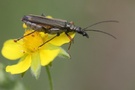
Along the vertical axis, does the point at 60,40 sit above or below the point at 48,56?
above

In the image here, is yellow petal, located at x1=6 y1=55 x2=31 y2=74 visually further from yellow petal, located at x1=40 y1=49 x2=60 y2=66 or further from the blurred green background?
the blurred green background

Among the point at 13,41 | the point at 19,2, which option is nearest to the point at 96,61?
the point at 19,2

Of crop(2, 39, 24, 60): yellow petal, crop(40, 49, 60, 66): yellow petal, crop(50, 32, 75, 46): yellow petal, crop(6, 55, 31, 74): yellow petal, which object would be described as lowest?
crop(6, 55, 31, 74): yellow petal

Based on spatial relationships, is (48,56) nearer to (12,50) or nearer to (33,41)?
(33,41)

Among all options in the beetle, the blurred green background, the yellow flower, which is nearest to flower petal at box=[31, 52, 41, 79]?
the yellow flower

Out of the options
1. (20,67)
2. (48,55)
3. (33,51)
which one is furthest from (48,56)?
(33,51)

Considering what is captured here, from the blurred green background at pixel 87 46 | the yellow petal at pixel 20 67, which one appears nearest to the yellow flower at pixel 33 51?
the yellow petal at pixel 20 67

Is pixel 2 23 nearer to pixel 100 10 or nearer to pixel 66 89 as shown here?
pixel 66 89
